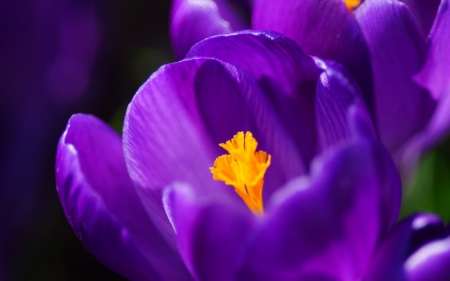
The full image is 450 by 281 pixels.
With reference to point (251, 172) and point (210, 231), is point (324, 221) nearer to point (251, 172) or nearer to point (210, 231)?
point (210, 231)

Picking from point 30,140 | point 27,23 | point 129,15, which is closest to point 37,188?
point 30,140

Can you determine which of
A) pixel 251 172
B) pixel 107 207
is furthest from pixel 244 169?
pixel 107 207

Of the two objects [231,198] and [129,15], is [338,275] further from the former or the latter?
[129,15]

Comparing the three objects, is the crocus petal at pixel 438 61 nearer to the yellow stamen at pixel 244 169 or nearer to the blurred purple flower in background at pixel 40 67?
the yellow stamen at pixel 244 169

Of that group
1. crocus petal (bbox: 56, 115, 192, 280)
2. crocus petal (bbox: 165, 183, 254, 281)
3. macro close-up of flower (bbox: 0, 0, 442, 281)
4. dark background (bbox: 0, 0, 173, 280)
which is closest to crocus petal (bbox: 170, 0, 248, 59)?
macro close-up of flower (bbox: 0, 0, 442, 281)

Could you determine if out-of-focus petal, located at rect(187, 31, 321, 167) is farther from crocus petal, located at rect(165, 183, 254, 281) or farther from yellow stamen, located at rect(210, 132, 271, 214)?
crocus petal, located at rect(165, 183, 254, 281)

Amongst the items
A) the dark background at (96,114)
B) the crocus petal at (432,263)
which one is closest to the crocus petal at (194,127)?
the crocus petal at (432,263)
